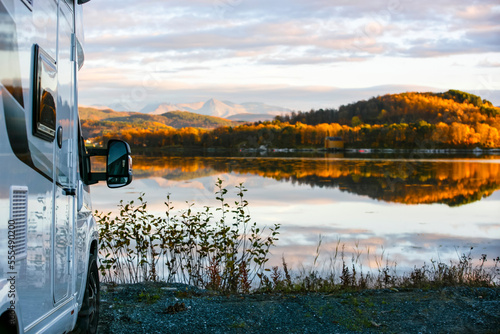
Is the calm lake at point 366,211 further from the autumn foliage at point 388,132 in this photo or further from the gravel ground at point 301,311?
the autumn foliage at point 388,132

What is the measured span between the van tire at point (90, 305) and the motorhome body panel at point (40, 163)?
1.39ft

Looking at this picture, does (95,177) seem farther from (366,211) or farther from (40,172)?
(366,211)

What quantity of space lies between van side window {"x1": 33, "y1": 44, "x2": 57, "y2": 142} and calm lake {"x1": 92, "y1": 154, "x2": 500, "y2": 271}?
309 inches

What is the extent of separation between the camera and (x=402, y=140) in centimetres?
13800

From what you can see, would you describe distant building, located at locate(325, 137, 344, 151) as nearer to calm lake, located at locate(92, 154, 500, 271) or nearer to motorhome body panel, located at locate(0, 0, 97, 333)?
calm lake, located at locate(92, 154, 500, 271)

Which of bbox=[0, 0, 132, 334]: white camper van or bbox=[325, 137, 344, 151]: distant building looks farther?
bbox=[325, 137, 344, 151]: distant building

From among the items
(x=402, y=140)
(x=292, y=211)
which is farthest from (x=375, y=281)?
(x=402, y=140)

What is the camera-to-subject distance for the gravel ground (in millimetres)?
6125

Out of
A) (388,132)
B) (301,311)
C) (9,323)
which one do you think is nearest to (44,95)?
(9,323)

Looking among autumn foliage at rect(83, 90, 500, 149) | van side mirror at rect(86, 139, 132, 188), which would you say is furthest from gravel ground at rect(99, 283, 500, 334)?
autumn foliage at rect(83, 90, 500, 149)

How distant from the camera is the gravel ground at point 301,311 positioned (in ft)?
20.1

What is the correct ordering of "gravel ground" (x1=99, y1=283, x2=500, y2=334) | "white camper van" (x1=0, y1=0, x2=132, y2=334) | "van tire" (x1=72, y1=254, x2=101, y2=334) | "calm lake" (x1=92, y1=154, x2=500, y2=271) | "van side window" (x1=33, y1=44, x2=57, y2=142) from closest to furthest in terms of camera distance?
"white camper van" (x1=0, y1=0, x2=132, y2=334) → "van side window" (x1=33, y1=44, x2=57, y2=142) → "van tire" (x1=72, y1=254, x2=101, y2=334) → "gravel ground" (x1=99, y1=283, x2=500, y2=334) → "calm lake" (x1=92, y1=154, x2=500, y2=271)

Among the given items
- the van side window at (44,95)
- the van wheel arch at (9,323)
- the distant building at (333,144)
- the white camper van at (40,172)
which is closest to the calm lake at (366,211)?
the white camper van at (40,172)

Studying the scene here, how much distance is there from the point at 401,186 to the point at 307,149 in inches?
4297
